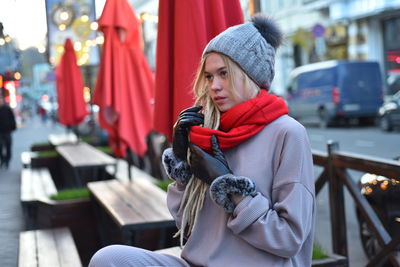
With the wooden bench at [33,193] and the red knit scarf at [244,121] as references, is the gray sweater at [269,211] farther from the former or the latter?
the wooden bench at [33,193]

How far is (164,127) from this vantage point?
4.41 meters

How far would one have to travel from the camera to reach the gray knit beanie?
8.02 feet

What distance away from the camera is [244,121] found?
7.84 ft

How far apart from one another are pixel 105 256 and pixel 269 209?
2.08 ft

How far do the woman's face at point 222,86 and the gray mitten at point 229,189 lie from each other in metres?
0.32

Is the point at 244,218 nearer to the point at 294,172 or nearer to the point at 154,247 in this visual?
the point at 294,172

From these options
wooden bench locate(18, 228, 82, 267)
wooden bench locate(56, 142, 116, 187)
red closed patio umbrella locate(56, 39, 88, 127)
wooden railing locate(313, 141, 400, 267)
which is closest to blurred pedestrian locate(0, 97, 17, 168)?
red closed patio umbrella locate(56, 39, 88, 127)

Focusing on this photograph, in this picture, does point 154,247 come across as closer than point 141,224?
No

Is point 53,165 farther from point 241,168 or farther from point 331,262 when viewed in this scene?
point 241,168

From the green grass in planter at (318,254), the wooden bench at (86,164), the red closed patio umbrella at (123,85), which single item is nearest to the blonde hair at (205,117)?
the green grass in planter at (318,254)

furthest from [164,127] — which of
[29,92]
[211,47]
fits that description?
[29,92]

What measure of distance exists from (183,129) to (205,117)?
10 cm

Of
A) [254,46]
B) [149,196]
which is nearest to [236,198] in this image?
[254,46]

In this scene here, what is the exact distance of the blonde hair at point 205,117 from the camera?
246cm
